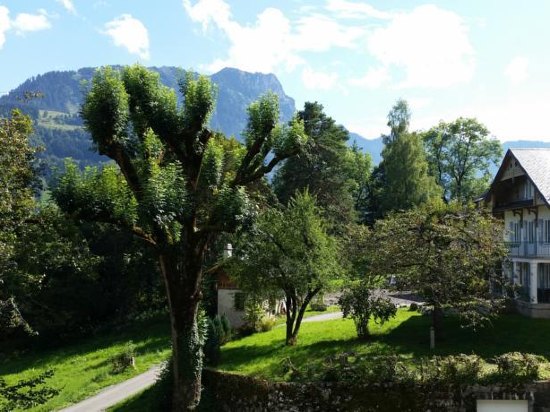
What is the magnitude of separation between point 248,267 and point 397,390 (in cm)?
1082

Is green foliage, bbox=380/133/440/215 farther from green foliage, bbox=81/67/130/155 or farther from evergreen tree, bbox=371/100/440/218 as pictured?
green foliage, bbox=81/67/130/155

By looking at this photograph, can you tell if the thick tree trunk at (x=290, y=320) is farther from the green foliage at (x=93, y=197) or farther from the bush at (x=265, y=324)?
the green foliage at (x=93, y=197)

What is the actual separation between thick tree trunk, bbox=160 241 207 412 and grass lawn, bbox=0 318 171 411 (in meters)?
8.29

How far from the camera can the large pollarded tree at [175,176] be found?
16.8 metres

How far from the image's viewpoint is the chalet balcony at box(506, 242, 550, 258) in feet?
102

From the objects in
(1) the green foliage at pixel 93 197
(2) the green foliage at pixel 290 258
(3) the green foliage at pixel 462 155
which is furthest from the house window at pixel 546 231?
(3) the green foliage at pixel 462 155

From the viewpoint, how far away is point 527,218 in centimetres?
3488

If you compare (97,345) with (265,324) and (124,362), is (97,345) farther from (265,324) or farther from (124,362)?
(265,324)

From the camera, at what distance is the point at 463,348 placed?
23688mm

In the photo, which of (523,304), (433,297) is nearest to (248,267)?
(433,297)

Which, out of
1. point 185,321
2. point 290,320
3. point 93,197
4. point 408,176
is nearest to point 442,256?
point 290,320

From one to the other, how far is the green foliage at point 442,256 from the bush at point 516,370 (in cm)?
453

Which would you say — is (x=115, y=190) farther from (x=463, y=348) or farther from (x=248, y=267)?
(x=463, y=348)

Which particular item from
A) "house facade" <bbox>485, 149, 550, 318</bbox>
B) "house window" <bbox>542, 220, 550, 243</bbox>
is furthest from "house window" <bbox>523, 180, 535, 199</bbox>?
"house window" <bbox>542, 220, 550, 243</bbox>
